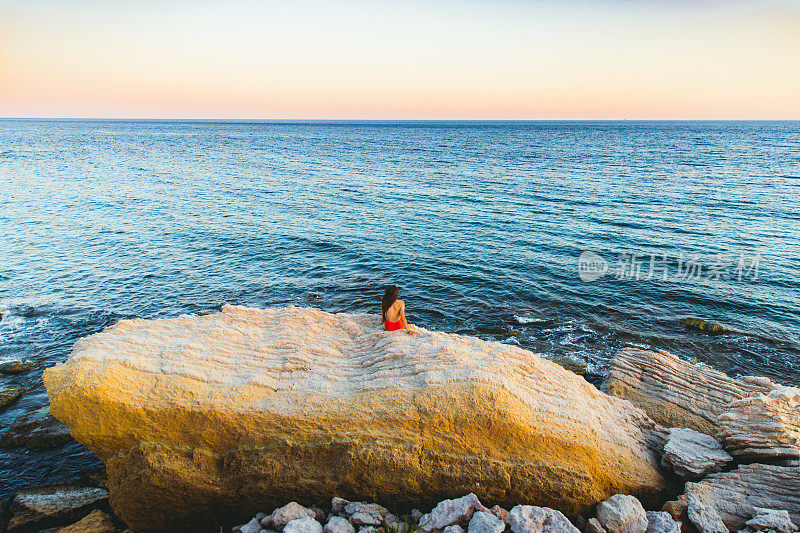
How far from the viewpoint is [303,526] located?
9258 millimetres

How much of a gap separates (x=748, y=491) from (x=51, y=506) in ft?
57.1

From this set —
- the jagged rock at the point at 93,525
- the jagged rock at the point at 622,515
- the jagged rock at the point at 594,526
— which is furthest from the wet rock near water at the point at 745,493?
the jagged rock at the point at 93,525

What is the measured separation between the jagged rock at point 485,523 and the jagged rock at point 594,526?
2.05m

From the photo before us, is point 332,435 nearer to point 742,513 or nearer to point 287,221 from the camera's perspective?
point 742,513

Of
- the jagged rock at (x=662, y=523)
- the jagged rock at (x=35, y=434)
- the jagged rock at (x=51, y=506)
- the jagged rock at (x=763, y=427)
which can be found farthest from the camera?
the jagged rock at (x=35, y=434)

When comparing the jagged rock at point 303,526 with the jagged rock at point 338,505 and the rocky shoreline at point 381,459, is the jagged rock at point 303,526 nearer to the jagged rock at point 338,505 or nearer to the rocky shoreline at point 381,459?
the rocky shoreline at point 381,459

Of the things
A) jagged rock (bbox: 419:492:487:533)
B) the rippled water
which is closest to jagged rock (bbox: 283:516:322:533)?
jagged rock (bbox: 419:492:487:533)

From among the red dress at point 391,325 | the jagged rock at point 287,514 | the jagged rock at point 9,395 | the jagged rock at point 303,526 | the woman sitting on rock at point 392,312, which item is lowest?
the jagged rock at point 9,395

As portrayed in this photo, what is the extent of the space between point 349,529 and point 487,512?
2946 mm

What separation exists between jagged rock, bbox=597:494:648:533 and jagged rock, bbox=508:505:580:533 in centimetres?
117

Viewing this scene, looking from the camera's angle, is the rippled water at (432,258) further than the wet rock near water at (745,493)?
Yes

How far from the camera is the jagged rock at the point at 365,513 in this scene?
948 centimetres

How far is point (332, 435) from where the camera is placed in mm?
9953

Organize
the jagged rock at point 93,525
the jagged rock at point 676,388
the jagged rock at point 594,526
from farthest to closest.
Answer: the jagged rock at point 676,388, the jagged rock at point 93,525, the jagged rock at point 594,526
